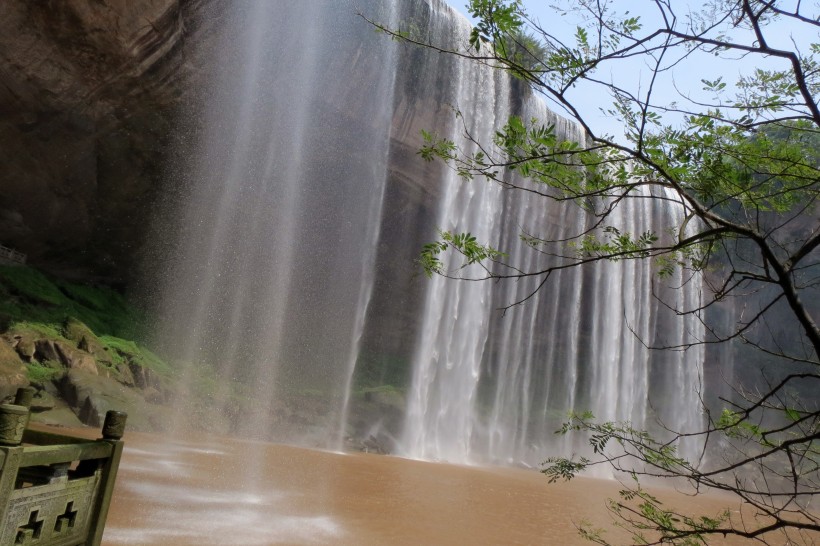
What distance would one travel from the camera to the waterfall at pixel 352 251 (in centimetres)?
1722

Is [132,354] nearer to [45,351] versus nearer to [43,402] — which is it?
[45,351]

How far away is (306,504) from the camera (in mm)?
7004

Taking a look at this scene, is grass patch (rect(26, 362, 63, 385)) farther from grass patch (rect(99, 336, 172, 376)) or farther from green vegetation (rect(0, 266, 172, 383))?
grass patch (rect(99, 336, 172, 376))

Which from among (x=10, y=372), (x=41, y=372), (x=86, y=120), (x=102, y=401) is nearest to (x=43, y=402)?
(x=10, y=372)

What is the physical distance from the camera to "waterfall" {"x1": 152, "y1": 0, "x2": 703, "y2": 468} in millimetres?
17219

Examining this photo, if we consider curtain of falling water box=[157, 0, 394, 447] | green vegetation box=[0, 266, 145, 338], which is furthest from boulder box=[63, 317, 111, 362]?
curtain of falling water box=[157, 0, 394, 447]

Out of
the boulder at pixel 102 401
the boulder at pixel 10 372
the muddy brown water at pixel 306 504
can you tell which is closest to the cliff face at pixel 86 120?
the boulder at pixel 10 372

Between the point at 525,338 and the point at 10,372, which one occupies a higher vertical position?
the point at 525,338

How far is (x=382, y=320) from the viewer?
2377 cm

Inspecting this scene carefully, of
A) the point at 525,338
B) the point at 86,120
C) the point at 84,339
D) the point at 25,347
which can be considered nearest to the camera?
the point at 25,347

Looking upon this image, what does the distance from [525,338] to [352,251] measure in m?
9.31

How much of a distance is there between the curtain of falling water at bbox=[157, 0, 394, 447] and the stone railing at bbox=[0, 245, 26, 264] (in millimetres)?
4103

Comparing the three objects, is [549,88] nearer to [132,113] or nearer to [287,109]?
[132,113]

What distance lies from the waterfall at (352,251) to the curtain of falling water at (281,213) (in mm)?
61
